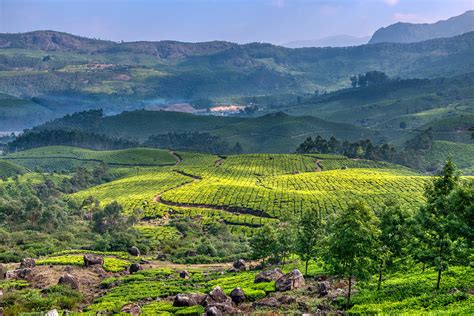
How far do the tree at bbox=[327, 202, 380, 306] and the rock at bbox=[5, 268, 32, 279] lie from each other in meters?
45.1

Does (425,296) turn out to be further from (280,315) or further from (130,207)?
(130,207)

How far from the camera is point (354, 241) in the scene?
35.7 meters

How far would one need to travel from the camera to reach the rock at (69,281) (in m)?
58.2

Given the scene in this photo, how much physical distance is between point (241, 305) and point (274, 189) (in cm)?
9832

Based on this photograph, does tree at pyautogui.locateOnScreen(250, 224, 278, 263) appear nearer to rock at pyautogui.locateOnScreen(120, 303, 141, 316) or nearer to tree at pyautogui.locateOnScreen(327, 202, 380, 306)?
rock at pyautogui.locateOnScreen(120, 303, 141, 316)

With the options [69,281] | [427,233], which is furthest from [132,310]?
[427,233]

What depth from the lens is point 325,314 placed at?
3634 cm

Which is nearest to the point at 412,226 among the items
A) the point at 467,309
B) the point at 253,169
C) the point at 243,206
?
the point at 467,309

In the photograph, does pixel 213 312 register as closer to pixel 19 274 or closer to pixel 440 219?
pixel 440 219

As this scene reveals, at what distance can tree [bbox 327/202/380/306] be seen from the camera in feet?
117

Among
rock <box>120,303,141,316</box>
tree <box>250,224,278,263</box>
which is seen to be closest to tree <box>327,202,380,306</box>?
rock <box>120,303,141,316</box>

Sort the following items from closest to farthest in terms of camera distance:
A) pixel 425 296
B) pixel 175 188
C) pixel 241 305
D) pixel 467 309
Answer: pixel 467 309 → pixel 425 296 → pixel 241 305 → pixel 175 188

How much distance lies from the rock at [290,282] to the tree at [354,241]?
456 inches

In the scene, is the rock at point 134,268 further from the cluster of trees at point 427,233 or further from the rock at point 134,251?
the cluster of trees at point 427,233
